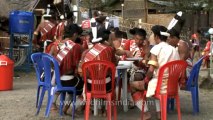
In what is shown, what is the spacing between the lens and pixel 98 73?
5.95 metres

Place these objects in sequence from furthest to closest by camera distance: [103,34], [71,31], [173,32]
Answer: [71,31], [173,32], [103,34]

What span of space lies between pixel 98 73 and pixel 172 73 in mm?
1042

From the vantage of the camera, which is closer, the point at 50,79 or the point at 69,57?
the point at 69,57

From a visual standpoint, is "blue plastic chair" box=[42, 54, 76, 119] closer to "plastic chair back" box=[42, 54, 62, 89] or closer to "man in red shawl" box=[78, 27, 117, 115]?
"plastic chair back" box=[42, 54, 62, 89]

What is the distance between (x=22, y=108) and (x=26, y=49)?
6.14m

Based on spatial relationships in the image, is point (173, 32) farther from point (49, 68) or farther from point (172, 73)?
point (49, 68)

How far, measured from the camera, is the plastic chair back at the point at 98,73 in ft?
19.3

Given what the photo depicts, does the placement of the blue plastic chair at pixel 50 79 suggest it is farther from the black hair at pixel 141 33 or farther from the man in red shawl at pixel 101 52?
the black hair at pixel 141 33

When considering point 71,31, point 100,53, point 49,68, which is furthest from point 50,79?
point 100,53

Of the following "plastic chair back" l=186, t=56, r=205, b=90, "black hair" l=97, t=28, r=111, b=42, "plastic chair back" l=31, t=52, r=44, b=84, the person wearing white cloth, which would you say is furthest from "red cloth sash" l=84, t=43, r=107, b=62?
"plastic chair back" l=186, t=56, r=205, b=90

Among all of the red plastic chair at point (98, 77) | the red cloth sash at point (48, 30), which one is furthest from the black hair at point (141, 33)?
the red cloth sash at point (48, 30)

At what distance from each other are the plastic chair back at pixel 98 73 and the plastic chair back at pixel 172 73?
0.67 meters

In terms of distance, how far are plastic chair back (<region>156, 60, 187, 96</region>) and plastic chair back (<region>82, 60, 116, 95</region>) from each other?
667 millimetres

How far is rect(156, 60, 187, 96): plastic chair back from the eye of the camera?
5918 millimetres
